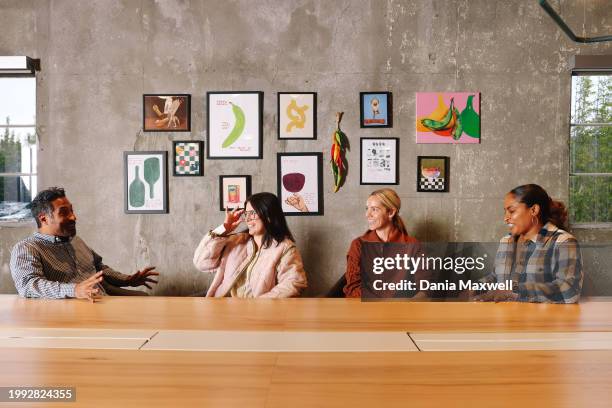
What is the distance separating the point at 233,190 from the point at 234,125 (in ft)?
1.64

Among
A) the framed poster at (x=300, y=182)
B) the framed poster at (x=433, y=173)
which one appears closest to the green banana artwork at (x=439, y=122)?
the framed poster at (x=433, y=173)

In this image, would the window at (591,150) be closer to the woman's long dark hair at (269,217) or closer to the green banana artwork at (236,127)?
the woman's long dark hair at (269,217)

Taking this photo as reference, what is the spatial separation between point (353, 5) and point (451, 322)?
3.02 m

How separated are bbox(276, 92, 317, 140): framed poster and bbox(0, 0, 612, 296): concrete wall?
6cm

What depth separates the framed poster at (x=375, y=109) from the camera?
3740 millimetres

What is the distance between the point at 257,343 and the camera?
1.16 meters

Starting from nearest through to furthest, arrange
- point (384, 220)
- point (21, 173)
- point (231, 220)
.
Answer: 1. point (231, 220)
2. point (384, 220)
3. point (21, 173)

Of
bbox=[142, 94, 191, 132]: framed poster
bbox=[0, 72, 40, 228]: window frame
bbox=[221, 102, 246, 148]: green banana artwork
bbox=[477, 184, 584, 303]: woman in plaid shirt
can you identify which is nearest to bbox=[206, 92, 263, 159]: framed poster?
bbox=[221, 102, 246, 148]: green banana artwork

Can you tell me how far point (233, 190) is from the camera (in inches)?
150

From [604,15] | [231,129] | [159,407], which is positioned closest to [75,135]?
[231,129]

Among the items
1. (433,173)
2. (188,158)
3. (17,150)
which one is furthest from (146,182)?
(433,173)

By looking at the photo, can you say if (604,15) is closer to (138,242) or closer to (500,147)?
(500,147)

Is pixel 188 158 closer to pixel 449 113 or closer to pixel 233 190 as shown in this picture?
pixel 233 190

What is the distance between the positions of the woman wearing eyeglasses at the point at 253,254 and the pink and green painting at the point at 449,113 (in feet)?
4.70
